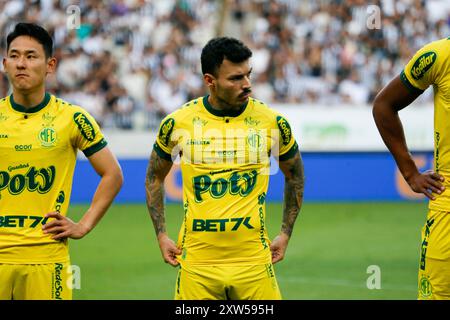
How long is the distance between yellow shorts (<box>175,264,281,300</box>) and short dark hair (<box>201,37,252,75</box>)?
1263 mm

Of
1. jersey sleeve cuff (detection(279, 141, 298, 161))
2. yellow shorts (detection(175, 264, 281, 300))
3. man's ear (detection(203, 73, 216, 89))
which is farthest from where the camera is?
jersey sleeve cuff (detection(279, 141, 298, 161))

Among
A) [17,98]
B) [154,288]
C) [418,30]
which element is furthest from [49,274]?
[418,30]

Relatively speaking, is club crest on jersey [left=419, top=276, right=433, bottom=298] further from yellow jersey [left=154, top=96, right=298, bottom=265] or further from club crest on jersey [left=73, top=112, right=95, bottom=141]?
club crest on jersey [left=73, top=112, right=95, bottom=141]

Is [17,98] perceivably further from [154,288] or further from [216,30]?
[216,30]

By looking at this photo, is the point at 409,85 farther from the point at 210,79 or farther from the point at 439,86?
the point at 210,79

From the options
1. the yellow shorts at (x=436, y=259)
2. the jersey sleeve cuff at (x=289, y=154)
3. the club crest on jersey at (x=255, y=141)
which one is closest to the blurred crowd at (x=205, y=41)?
the jersey sleeve cuff at (x=289, y=154)

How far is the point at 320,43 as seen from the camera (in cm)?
2220

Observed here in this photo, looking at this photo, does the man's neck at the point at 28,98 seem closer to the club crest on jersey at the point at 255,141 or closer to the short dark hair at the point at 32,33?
the short dark hair at the point at 32,33

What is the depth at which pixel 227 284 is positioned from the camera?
5.70 metres

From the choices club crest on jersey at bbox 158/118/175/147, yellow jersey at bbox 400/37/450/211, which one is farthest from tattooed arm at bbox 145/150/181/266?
yellow jersey at bbox 400/37/450/211

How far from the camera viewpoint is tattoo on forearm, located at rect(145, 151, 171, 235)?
6273mm

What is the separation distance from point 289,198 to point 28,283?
1.84 meters
